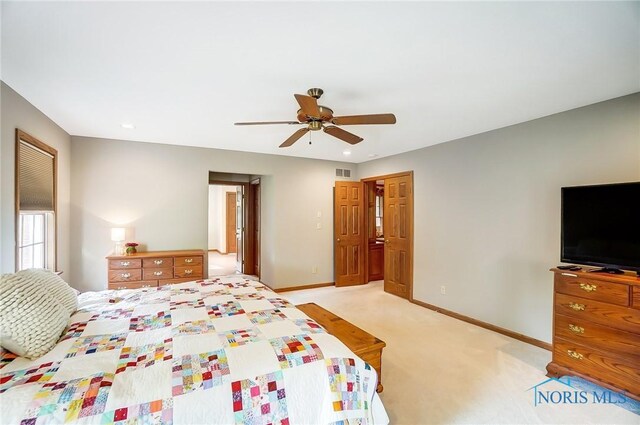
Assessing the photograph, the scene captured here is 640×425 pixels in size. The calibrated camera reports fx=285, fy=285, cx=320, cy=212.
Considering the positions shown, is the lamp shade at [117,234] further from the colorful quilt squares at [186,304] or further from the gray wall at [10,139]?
the colorful quilt squares at [186,304]

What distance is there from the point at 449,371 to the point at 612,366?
3.75 ft

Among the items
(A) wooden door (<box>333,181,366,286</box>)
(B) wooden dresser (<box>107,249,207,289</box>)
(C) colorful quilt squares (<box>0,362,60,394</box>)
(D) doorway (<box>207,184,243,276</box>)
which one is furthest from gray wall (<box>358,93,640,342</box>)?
(D) doorway (<box>207,184,243,276</box>)

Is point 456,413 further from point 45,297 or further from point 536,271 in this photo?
point 45,297

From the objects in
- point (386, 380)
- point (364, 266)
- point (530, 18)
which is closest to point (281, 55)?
point (530, 18)

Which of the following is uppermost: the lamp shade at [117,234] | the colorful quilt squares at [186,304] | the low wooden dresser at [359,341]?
the lamp shade at [117,234]

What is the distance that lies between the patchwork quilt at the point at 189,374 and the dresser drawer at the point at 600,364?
1.89 metres

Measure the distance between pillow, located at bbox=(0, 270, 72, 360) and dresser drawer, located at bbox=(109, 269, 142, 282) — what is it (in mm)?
2228

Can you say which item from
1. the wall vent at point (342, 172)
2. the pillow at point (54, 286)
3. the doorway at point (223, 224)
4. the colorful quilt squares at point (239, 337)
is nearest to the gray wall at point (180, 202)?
the wall vent at point (342, 172)

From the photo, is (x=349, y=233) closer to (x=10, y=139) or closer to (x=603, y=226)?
(x=603, y=226)

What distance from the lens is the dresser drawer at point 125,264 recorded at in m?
3.65

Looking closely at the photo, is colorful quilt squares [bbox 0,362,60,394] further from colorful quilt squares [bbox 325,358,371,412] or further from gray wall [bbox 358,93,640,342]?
gray wall [bbox 358,93,640,342]

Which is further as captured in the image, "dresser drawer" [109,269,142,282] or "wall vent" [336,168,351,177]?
"wall vent" [336,168,351,177]

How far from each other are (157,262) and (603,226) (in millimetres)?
4781

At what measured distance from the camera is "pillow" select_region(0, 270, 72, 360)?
1321 millimetres
